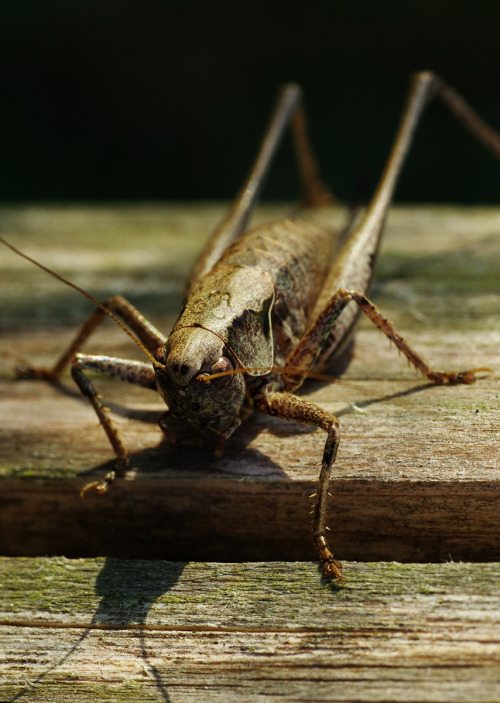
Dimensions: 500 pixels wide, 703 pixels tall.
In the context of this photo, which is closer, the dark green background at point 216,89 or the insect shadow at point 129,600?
the insect shadow at point 129,600

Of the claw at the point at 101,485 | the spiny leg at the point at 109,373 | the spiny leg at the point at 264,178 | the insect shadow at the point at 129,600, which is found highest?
the spiny leg at the point at 264,178

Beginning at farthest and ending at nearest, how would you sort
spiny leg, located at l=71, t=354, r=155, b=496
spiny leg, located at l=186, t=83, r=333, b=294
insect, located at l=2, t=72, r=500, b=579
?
spiny leg, located at l=186, t=83, r=333, b=294 < spiny leg, located at l=71, t=354, r=155, b=496 < insect, located at l=2, t=72, r=500, b=579

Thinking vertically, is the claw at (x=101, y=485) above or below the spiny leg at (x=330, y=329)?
below

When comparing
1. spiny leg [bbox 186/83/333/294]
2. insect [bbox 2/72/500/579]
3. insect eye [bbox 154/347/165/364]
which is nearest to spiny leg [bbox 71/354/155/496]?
insect [bbox 2/72/500/579]

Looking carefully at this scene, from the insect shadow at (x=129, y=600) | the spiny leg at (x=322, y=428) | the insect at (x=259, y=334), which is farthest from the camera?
the insect at (x=259, y=334)

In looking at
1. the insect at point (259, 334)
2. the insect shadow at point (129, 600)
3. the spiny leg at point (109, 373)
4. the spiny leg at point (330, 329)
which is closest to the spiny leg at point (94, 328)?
the insect at point (259, 334)

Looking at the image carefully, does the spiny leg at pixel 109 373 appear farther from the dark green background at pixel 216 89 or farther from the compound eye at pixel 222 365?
the dark green background at pixel 216 89

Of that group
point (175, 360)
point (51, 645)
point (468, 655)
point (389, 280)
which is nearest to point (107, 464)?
point (175, 360)

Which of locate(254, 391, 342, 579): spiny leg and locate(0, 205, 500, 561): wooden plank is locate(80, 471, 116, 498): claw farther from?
locate(254, 391, 342, 579): spiny leg
